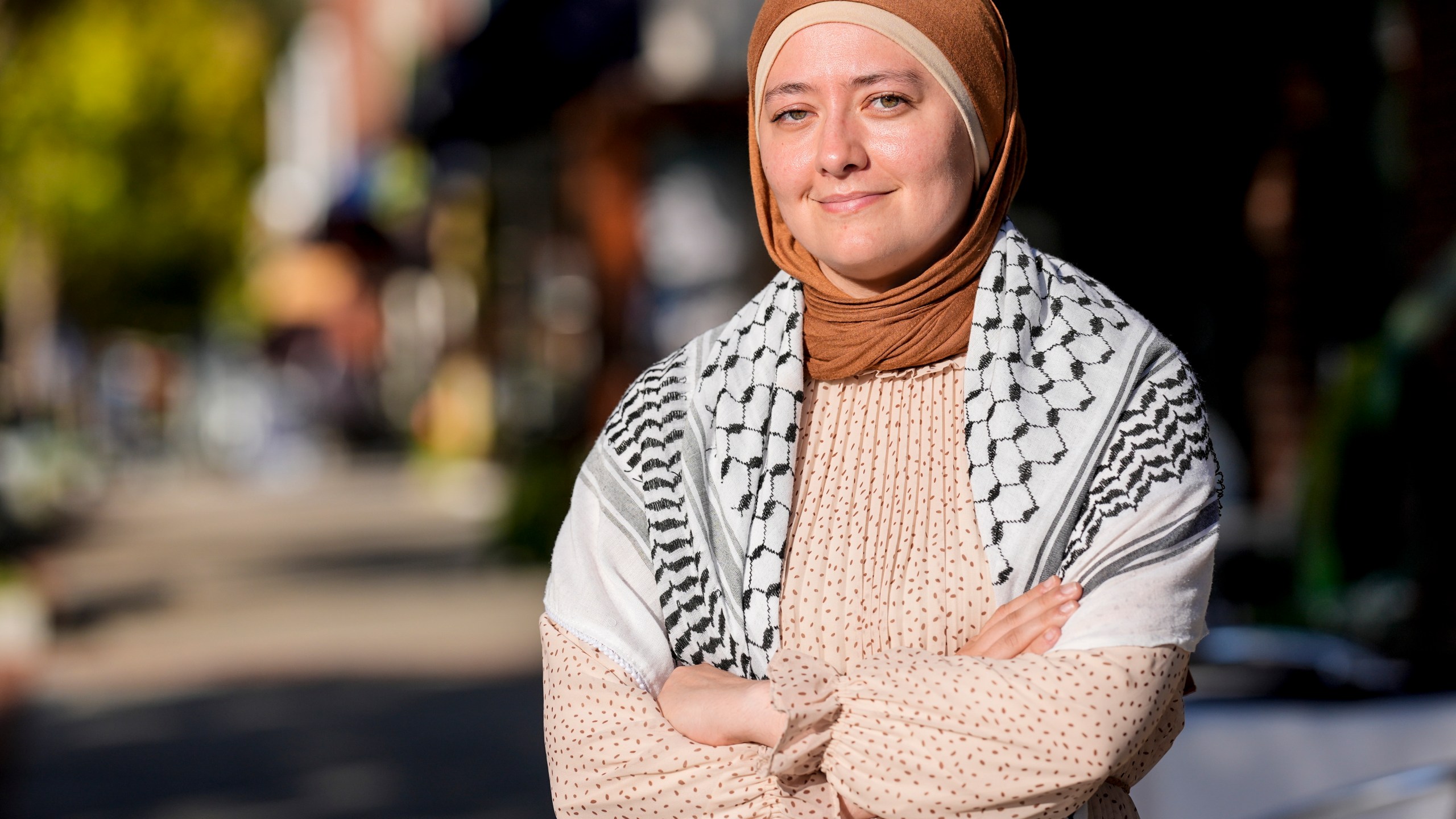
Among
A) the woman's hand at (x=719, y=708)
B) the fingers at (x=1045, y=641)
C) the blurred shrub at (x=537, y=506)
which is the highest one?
the fingers at (x=1045, y=641)

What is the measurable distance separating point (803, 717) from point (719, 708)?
12cm

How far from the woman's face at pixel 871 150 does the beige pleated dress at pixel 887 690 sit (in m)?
0.17

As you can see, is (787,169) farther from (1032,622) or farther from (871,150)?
(1032,622)

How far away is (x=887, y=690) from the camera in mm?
1700

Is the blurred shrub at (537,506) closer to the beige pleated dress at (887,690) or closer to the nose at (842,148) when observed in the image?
the beige pleated dress at (887,690)

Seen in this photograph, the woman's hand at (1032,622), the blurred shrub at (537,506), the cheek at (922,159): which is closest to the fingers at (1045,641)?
the woman's hand at (1032,622)

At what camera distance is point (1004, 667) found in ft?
5.52

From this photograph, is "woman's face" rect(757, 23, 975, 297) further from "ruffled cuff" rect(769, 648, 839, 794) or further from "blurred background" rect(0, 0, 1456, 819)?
"blurred background" rect(0, 0, 1456, 819)

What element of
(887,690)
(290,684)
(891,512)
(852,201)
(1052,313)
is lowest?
(290,684)

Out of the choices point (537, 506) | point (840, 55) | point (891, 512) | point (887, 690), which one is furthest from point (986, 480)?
point (537, 506)

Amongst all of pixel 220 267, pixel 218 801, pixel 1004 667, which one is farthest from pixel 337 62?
pixel 1004 667

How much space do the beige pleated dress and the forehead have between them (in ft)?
1.11

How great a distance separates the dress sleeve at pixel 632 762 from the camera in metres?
1.78

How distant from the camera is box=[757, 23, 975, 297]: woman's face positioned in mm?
1759
